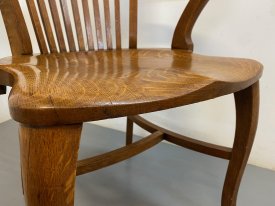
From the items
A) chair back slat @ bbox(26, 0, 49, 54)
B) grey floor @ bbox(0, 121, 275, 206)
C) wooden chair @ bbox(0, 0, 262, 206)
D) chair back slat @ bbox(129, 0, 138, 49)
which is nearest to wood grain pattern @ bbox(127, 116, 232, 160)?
wooden chair @ bbox(0, 0, 262, 206)

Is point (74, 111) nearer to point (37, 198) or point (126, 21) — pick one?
point (37, 198)

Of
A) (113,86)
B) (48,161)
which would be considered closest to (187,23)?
(113,86)

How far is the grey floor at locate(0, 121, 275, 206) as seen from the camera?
30.5 inches

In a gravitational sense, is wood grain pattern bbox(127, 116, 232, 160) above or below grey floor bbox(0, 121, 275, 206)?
above

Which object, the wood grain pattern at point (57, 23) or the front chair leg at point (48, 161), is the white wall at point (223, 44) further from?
the front chair leg at point (48, 161)

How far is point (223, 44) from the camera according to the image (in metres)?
0.90

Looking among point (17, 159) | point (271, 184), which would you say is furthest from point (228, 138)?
point (17, 159)

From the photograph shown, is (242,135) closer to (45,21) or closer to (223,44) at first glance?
(223,44)

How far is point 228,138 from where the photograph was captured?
979mm

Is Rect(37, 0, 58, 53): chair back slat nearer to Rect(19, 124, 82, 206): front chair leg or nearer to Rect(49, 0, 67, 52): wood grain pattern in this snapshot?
Rect(49, 0, 67, 52): wood grain pattern

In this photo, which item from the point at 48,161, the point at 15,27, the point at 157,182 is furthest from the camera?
the point at 157,182

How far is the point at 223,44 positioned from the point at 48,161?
75 cm

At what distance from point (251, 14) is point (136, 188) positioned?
61 centimetres

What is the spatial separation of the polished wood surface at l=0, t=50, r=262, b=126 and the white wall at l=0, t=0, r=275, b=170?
0.35 metres
